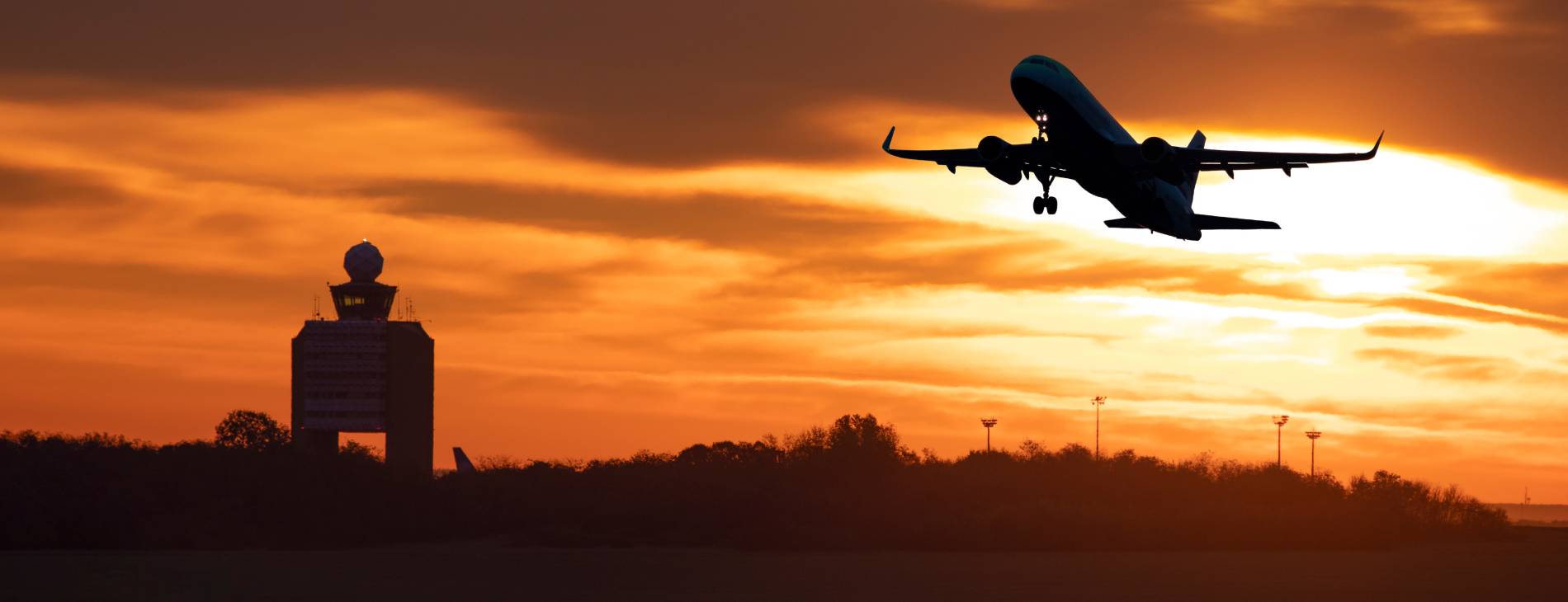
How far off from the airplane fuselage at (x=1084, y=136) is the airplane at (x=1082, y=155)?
45 mm

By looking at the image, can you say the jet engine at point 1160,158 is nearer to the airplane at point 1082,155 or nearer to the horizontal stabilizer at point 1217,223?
the airplane at point 1082,155

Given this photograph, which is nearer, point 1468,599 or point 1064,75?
point 1064,75

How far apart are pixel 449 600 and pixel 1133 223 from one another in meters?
96.3

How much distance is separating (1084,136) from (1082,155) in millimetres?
1389

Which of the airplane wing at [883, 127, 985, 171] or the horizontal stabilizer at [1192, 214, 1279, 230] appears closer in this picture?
the airplane wing at [883, 127, 985, 171]

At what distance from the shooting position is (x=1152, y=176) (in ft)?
342

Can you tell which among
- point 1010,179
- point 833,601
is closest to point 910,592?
point 833,601

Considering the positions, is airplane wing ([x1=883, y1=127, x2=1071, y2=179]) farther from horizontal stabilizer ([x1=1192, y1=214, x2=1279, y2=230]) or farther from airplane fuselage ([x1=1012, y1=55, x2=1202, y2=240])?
horizontal stabilizer ([x1=1192, y1=214, x2=1279, y2=230])

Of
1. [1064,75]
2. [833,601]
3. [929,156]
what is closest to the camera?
[1064,75]

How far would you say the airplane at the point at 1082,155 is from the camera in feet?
317

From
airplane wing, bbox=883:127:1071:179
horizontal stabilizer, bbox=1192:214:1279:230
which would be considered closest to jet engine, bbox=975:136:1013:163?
airplane wing, bbox=883:127:1071:179

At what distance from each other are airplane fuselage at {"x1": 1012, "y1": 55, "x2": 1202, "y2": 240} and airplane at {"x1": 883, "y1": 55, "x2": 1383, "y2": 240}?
5cm

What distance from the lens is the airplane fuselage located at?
95.9m

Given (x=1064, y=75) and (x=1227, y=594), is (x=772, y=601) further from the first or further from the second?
(x=1064, y=75)
